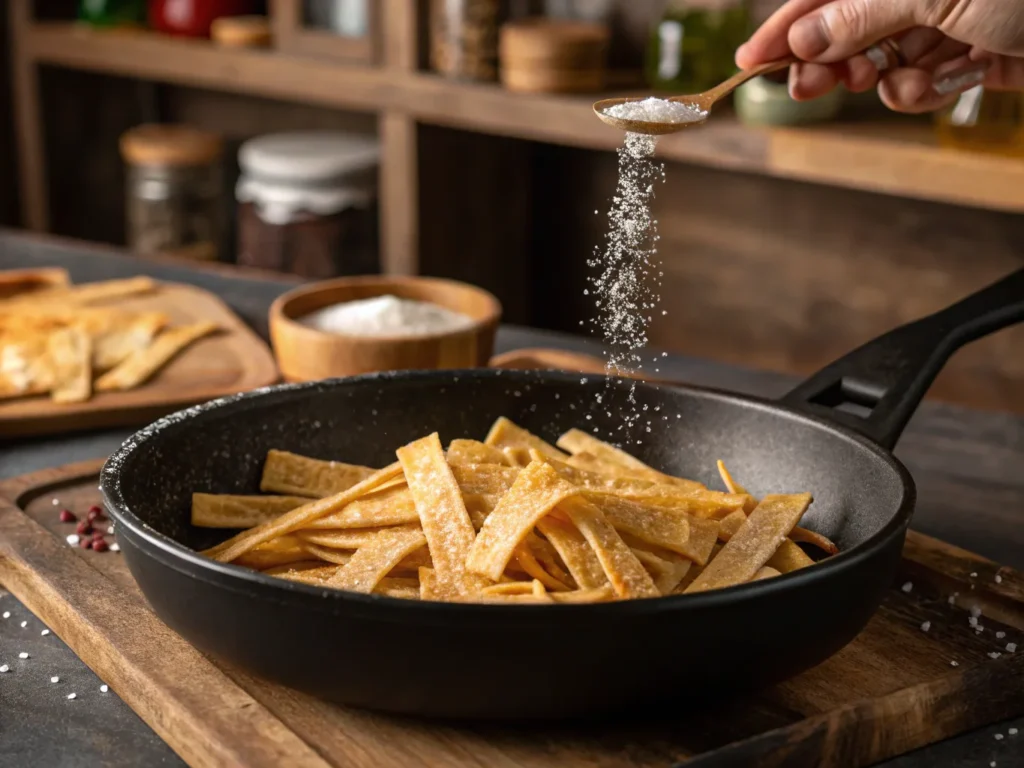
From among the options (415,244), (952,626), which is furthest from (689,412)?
(415,244)

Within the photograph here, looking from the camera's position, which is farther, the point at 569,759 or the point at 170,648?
the point at 170,648

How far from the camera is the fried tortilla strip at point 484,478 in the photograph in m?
1.05

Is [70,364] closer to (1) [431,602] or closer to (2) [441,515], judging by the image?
(2) [441,515]

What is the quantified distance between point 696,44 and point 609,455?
1.38 m

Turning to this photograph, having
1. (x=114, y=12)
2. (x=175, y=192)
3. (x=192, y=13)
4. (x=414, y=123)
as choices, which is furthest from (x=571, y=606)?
(x=114, y=12)

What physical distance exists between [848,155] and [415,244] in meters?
1.10

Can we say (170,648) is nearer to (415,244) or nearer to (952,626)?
(952,626)

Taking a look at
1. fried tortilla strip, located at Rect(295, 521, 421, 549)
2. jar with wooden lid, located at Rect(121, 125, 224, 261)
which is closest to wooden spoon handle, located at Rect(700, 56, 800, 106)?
fried tortilla strip, located at Rect(295, 521, 421, 549)

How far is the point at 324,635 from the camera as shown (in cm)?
81

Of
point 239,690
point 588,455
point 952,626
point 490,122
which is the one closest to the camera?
point 239,690

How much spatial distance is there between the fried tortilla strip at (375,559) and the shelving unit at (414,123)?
136cm

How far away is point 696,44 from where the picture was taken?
7.97 feet

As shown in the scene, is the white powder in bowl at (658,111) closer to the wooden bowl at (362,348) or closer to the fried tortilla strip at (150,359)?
the wooden bowl at (362,348)

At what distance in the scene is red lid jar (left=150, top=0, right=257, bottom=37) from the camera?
10.8 feet
